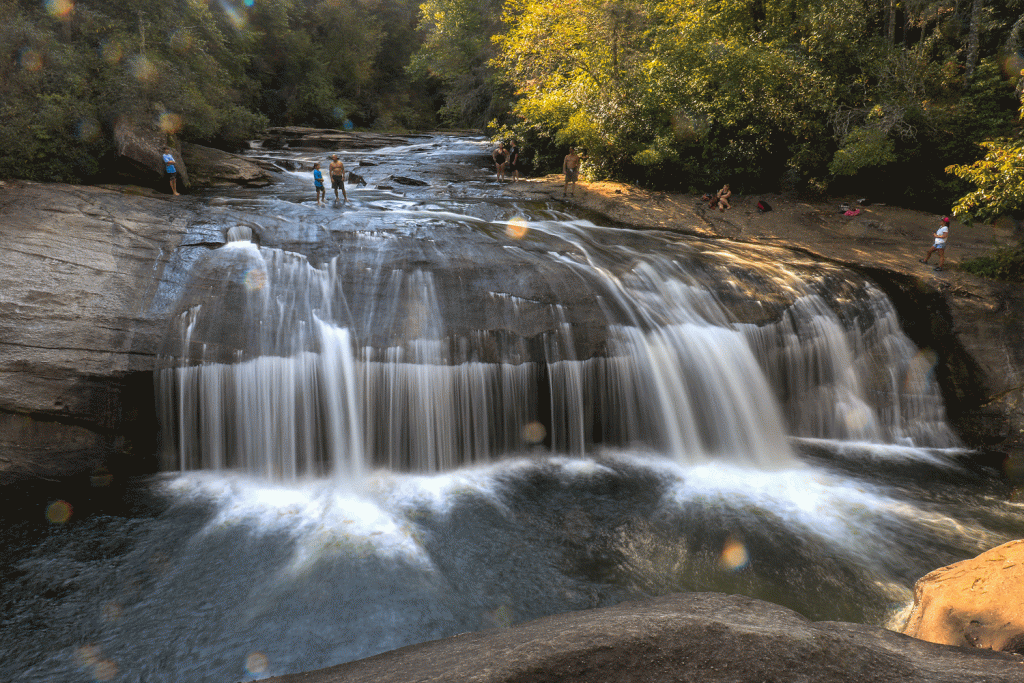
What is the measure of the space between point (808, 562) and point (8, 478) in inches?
417

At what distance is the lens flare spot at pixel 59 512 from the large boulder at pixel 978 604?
9.66 meters

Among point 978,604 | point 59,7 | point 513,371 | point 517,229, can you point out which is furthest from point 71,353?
point 59,7

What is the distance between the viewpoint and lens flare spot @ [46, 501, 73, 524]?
7.10m

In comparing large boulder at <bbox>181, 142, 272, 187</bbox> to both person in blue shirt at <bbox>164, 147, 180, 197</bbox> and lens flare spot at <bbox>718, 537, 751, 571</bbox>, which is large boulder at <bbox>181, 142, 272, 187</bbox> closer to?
person in blue shirt at <bbox>164, 147, 180, 197</bbox>

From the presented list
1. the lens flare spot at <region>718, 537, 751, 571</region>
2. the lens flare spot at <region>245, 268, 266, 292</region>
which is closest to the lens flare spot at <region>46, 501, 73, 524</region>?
the lens flare spot at <region>245, 268, 266, 292</region>

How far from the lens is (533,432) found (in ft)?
30.6

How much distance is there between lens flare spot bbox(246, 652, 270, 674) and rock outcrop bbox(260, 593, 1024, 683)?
0.99 metres

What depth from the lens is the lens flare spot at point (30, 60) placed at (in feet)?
46.4

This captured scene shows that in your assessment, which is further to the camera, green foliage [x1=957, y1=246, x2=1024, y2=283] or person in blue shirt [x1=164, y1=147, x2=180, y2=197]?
person in blue shirt [x1=164, y1=147, x2=180, y2=197]

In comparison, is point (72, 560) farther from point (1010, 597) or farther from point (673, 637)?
point (1010, 597)

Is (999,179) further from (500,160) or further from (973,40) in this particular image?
(500,160)

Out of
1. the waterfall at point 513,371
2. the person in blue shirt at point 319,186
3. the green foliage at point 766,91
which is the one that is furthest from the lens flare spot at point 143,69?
the green foliage at point 766,91

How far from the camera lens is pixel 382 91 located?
49969 mm

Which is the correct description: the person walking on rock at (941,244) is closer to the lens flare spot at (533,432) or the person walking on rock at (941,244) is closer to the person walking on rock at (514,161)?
the lens flare spot at (533,432)
